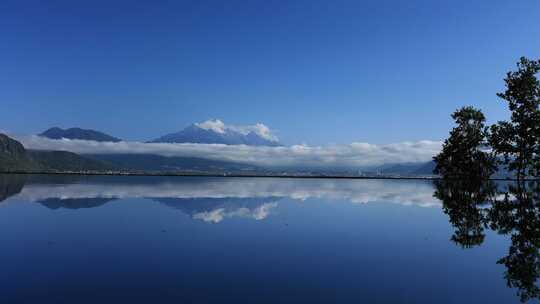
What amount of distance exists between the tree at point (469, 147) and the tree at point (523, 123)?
32898 millimetres

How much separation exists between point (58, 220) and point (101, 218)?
3448mm

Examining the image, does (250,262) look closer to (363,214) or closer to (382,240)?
(382,240)

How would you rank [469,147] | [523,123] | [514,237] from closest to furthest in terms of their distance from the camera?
[514,237]
[523,123]
[469,147]

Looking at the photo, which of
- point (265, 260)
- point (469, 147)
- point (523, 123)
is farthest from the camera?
point (469, 147)

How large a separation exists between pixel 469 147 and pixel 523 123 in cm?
4142

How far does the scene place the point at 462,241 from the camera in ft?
87.8

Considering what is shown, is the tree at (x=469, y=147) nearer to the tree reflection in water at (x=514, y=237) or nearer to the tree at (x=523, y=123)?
the tree at (x=523, y=123)

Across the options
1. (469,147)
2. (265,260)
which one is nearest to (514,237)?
(265,260)

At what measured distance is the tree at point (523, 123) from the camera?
97.5 m

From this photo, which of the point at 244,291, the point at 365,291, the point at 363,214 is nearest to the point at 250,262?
the point at 244,291

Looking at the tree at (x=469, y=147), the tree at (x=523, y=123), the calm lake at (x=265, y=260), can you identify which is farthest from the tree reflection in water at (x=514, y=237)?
the tree at (x=469, y=147)

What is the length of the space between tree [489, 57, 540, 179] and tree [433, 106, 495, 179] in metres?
32.9

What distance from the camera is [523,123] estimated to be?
98.4 metres

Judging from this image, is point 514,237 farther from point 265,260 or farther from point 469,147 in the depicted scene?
point 469,147
